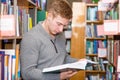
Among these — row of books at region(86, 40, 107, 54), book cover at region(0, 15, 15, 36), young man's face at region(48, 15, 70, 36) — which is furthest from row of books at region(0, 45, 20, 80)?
row of books at region(86, 40, 107, 54)

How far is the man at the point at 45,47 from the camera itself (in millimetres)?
1974

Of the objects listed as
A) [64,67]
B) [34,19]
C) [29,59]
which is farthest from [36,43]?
[34,19]

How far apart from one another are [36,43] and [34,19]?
145 centimetres

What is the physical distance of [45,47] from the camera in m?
2.09

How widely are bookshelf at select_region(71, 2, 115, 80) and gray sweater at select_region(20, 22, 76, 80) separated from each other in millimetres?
2879

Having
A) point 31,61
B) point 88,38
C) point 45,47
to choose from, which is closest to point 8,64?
point 31,61

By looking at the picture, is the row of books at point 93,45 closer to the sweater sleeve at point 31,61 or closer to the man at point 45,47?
the man at point 45,47

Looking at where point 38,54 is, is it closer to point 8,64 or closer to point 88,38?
point 8,64

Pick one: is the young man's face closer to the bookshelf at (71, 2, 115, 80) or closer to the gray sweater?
the gray sweater

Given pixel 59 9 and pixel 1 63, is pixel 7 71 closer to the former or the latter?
pixel 1 63

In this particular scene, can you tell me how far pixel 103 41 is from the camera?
538 cm

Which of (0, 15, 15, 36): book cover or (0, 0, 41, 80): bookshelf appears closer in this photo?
(0, 15, 15, 36): book cover

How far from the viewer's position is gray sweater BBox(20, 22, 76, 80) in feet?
6.47

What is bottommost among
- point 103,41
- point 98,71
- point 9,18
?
point 98,71
